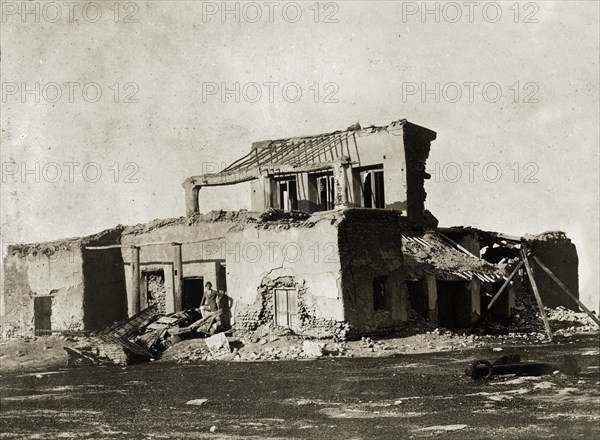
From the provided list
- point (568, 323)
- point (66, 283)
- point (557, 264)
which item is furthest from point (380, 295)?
point (557, 264)

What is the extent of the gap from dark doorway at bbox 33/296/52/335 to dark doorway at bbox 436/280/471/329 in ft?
39.8

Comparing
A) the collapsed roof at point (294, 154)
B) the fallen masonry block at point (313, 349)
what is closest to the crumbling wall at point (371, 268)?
the fallen masonry block at point (313, 349)

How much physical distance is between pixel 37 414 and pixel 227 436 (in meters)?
3.72

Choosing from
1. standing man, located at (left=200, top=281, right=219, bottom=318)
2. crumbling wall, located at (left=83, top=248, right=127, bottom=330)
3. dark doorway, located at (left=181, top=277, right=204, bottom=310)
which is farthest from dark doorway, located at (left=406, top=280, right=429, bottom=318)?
crumbling wall, located at (left=83, top=248, right=127, bottom=330)

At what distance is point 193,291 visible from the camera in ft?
77.2

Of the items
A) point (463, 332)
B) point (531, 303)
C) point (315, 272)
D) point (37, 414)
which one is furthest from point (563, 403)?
point (531, 303)

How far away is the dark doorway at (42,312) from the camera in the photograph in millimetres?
24156

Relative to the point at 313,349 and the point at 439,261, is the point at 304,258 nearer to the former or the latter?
the point at 313,349

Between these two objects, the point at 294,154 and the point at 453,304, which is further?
the point at 294,154

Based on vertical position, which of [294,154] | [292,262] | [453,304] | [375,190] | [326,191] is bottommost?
[453,304]

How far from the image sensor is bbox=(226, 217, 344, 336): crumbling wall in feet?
62.3

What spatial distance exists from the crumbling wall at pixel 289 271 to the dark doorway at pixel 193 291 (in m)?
2.37

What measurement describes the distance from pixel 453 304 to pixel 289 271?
6.49 meters

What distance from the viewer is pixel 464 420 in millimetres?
9516
